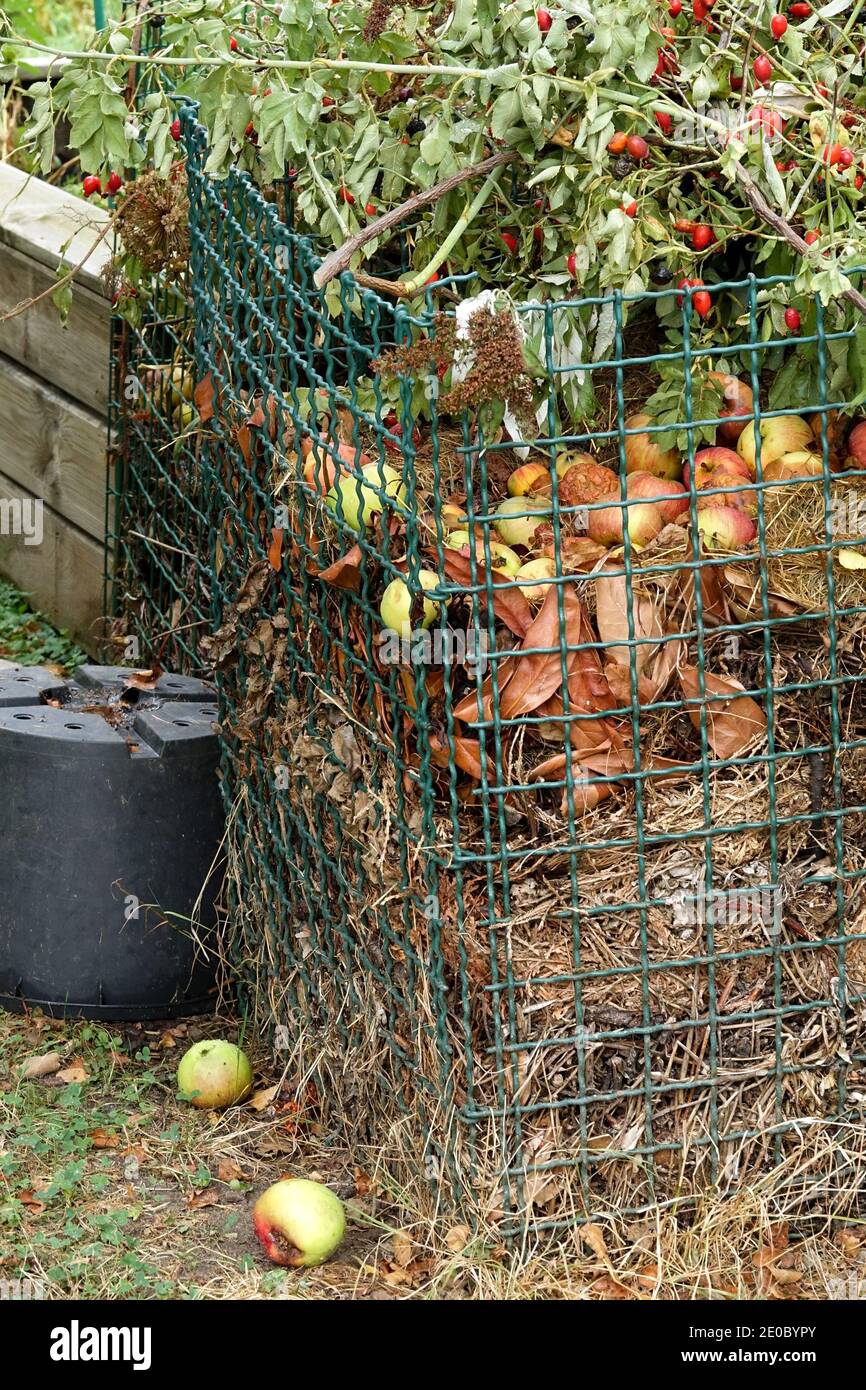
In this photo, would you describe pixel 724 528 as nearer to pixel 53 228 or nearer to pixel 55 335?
pixel 55 335

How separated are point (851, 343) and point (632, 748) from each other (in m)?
0.77

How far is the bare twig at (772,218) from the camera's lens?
2614 millimetres

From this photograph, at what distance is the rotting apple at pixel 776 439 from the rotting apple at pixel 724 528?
0.20 m

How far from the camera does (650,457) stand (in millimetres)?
2994

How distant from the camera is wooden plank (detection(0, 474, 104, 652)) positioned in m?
5.21

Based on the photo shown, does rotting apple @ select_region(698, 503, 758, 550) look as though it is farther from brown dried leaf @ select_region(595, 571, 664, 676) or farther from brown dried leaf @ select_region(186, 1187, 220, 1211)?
brown dried leaf @ select_region(186, 1187, 220, 1211)

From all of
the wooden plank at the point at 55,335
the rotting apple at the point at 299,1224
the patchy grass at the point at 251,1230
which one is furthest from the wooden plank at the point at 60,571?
the rotting apple at the point at 299,1224

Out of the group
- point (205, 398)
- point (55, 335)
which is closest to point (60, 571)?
point (55, 335)

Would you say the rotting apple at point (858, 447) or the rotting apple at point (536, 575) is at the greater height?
the rotting apple at point (858, 447)

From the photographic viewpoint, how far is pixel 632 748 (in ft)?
9.05

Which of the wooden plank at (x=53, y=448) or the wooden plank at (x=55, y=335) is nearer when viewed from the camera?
the wooden plank at (x=55, y=335)

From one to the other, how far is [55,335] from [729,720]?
312 centimetres

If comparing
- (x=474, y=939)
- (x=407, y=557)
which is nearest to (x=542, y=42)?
(x=407, y=557)

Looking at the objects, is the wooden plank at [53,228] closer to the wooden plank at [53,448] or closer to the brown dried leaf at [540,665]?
the wooden plank at [53,448]
